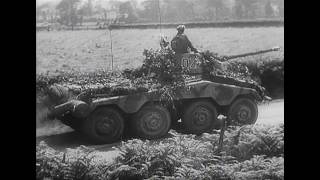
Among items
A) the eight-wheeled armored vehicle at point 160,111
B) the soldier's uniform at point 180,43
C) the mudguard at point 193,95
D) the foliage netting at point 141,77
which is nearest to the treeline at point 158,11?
the soldier's uniform at point 180,43

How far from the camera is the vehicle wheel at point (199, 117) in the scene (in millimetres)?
10359

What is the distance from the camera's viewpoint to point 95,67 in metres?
9.01

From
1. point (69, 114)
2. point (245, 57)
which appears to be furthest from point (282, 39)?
point (69, 114)

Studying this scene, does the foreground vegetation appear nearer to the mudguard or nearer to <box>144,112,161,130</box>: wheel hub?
<box>144,112,161,130</box>: wheel hub

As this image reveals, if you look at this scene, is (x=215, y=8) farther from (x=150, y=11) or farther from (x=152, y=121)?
(x=152, y=121)

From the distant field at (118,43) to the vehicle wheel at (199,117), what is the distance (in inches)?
46.6

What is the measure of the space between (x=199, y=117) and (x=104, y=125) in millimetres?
1865

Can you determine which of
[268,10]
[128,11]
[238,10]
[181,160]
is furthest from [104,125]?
[268,10]

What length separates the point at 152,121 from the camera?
988cm

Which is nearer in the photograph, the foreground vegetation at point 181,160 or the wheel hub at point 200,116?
the foreground vegetation at point 181,160

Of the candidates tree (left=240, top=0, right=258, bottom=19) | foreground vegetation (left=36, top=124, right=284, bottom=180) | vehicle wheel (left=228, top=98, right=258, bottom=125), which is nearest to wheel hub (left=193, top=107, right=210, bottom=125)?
vehicle wheel (left=228, top=98, right=258, bottom=125)

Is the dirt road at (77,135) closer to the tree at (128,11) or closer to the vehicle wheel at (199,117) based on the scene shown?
the vehicle wheel at (199,117)

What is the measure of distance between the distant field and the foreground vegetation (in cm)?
129

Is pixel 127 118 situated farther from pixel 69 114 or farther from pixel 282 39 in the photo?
pixel 282 39
